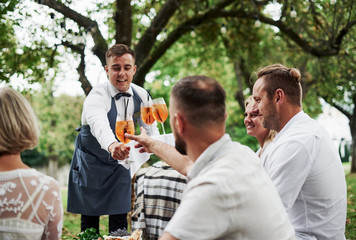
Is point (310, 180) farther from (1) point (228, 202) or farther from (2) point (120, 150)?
(2) point (120, 150)

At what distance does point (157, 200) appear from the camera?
11.0 ft

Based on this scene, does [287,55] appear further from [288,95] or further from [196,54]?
[288,95]

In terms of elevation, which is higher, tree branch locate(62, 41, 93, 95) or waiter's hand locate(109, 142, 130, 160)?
tree branch locate(62, 41, 93, 95)

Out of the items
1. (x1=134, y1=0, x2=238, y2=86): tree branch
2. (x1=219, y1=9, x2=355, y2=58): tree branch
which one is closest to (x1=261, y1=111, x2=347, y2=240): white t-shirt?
(x1=134, y1=0, x2=238, y2=86): tree branch

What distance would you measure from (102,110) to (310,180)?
2.20 metres

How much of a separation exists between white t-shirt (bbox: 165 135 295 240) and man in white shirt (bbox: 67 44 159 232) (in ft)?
8.08

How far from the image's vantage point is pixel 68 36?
27.5ft

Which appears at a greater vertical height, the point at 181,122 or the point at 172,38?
the point at 172,38

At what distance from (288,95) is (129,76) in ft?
5.75

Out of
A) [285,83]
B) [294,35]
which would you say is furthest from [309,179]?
[294,35]

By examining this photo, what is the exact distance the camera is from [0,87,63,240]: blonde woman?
1936 mm

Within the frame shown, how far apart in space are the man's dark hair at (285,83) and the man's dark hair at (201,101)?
4.44 ft

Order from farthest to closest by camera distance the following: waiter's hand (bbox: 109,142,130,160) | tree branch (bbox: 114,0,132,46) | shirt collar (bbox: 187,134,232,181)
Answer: tree branch (bbox: 114,0,132,46)
waiter's hand (bbox: 109,142,130,160)
shirt collar (bbox: 187,134,232,181)

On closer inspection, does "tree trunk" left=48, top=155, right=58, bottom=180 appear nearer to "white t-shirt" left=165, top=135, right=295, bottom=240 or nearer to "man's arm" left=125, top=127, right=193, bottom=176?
"man's arm" left=125, top=127, right=193, bottom=176
